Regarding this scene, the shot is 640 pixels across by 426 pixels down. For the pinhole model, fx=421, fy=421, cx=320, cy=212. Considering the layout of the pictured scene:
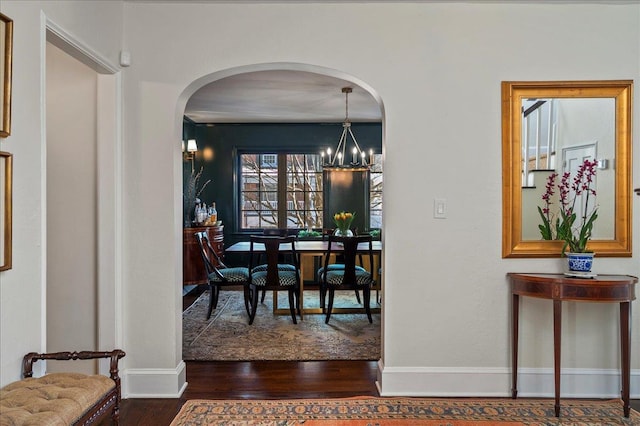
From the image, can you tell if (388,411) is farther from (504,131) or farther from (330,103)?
(330,103)

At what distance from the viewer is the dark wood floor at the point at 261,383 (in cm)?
267

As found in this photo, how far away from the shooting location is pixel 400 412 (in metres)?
2.61

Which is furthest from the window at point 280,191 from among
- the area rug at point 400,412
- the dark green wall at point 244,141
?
the area rug at point 400,412

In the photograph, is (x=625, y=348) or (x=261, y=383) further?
(x=261, y=383)

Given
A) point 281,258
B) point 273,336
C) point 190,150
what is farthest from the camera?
point 281,258

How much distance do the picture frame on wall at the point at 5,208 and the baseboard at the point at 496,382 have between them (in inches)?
89.0

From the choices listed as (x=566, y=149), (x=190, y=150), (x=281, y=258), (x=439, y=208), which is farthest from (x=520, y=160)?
(x=190, y=150)

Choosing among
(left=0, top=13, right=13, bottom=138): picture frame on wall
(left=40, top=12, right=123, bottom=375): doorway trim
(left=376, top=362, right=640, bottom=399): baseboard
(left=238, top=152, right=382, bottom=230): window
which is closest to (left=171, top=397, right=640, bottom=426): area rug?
(left=376, top=362, right=640, bottom=399): baseboard

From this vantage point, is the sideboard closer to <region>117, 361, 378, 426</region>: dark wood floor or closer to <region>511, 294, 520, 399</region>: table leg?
<region>117, 361, 378, 426</region>: dark wood floor

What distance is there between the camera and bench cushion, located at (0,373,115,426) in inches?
59.2

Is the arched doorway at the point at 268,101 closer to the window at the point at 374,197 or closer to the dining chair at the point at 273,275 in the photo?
the window at the point at 374,197

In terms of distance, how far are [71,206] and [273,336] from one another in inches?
84.5

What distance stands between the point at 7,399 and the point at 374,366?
8.01 feet

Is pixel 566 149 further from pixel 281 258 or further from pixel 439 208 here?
pixel 281 258
